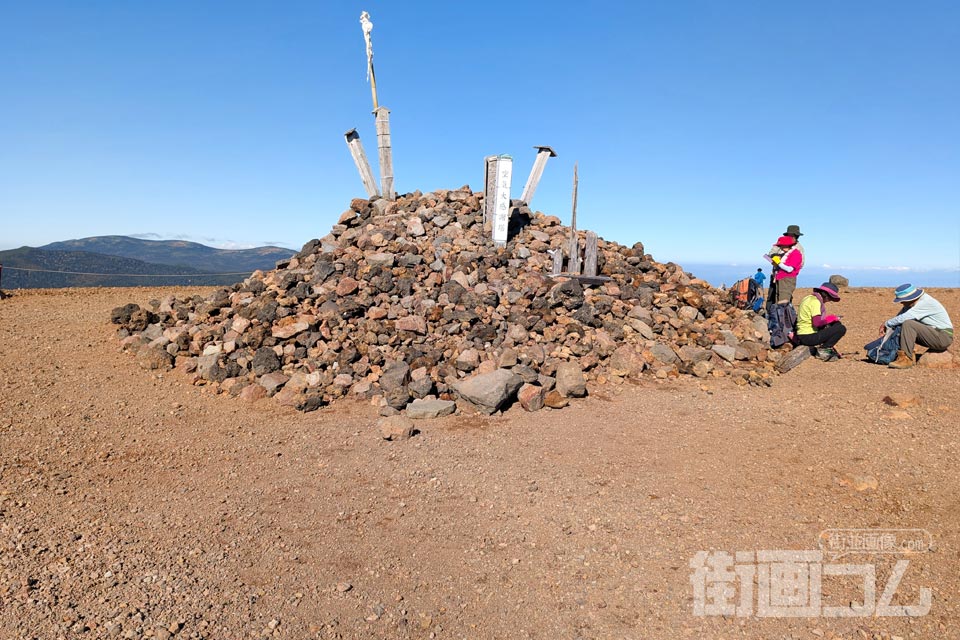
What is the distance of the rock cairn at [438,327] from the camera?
7.75m

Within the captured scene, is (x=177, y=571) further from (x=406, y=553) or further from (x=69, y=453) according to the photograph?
(x=69, y=453)

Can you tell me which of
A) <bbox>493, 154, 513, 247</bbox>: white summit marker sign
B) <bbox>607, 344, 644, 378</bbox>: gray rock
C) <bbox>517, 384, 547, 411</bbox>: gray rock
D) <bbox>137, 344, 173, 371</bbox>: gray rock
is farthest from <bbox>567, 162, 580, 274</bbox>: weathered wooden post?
<bbox>137, 344, 173, 371</bbox>: gray rock

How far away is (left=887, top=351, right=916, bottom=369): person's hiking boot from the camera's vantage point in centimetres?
830

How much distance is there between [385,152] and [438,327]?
5694 millimetres

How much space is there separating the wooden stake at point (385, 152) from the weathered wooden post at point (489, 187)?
2.64 meters

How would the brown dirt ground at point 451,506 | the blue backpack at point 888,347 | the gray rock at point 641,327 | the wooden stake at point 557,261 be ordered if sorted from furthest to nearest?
the wooden stake at point 557,261, the gray rock at point 641,327, the blue backpack at point 888,347, the brown dirt ground at point 451,506

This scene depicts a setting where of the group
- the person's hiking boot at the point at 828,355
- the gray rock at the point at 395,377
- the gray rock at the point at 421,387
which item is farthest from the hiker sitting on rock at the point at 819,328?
the gray rock at the point at 395,377

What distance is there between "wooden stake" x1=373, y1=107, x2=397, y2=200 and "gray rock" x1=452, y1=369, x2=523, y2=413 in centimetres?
680

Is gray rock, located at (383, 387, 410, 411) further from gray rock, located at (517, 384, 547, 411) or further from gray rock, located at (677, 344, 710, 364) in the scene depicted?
gray rock, located at (677, 344, 710, 364)

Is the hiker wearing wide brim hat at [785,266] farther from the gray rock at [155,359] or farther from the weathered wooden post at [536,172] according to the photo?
the gray rock at [155,359]

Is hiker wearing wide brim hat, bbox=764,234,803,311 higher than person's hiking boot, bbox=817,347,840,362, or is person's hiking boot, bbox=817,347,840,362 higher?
hiker wearing wide brim hat, bbox=764,234,803,311

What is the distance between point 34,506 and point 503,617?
444 centimetres

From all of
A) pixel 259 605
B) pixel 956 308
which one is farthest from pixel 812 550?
pixel 956 308

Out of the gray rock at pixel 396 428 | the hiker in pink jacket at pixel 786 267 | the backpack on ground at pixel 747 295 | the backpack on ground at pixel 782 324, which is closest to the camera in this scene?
the gray rock at pixel 396 428
